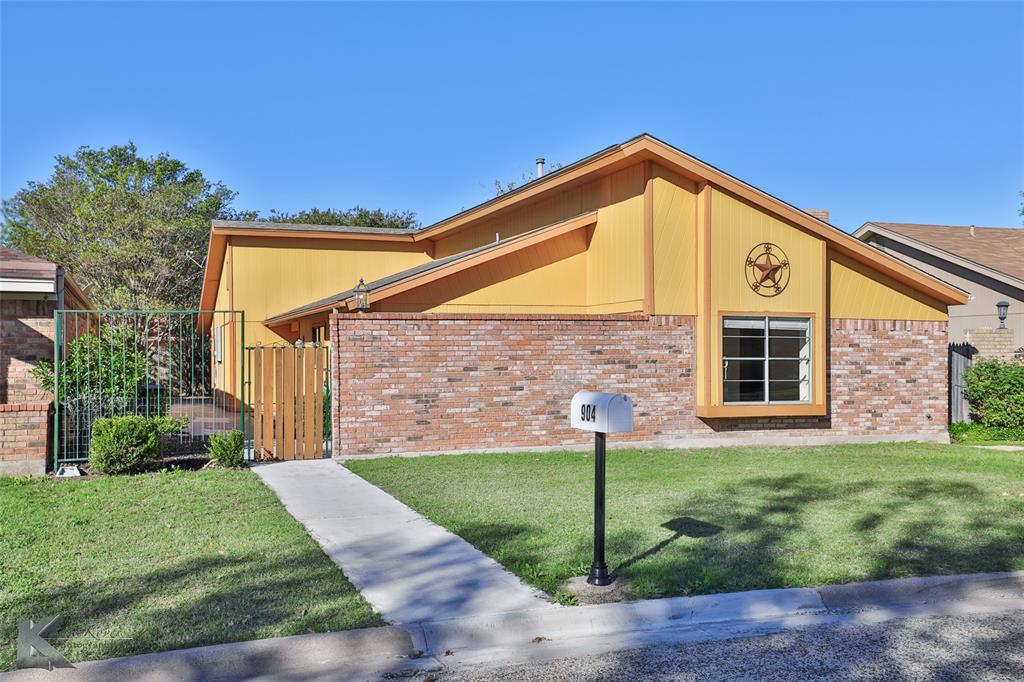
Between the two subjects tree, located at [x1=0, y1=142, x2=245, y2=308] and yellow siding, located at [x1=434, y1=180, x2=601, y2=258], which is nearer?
yellow siding, located at [x1=434, y1=180, x2=601, y2=258]

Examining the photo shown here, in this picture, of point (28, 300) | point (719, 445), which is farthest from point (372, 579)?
point (719, 445)

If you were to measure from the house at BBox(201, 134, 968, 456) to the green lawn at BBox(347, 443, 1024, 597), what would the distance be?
1038 millimetres

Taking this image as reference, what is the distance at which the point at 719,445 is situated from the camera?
14.7 metres

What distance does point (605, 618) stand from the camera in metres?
5.54

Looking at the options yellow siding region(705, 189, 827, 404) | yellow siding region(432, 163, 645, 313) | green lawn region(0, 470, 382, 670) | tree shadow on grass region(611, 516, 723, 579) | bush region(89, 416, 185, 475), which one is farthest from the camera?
yellow siding region(432, 163, 645, 313)

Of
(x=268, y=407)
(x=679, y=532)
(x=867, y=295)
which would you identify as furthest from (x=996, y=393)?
(x=268, y=407)

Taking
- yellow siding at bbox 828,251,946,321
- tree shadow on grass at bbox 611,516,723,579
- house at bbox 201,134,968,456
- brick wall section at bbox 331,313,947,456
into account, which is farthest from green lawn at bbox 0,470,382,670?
yellow siding at bbox 828,251,946,321

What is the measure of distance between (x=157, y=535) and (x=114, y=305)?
29.0 meters

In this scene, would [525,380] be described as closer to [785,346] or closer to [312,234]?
[785,346]

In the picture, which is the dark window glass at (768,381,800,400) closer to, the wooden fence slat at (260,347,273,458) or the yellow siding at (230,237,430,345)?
the wooden fence slat at (260,347,273,458)

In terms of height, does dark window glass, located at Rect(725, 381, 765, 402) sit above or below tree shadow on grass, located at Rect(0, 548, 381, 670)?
above

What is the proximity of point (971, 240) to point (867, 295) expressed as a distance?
10.9 metres

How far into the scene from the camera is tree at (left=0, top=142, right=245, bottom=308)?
111 feet

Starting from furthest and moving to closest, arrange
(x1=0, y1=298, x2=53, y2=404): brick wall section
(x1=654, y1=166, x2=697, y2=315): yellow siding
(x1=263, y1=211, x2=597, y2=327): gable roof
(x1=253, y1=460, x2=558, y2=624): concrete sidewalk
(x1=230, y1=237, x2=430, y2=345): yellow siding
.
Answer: (x1=230, y1=237, x2=430, y2=345): yellow siding < (x1=654, y1=166, x2=697, y2=315): yellow siding < (x1=263, y1=211, x2=597, y2=327): gable roof < (x1=0, y1=298, x2=53, y2=404): brick wall section < (x1=253, y1=460, x2=558, y2=624): concrete sidewalk
